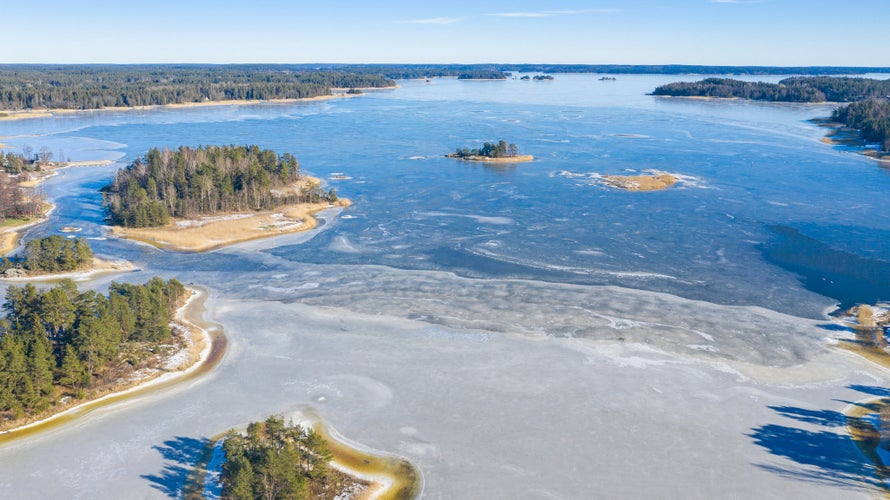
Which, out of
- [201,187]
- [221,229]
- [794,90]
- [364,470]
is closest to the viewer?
[364,470]

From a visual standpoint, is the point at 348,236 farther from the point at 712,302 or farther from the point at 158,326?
the point at 712,302

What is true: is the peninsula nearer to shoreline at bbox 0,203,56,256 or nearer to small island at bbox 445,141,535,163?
shoreline at bbox 0,203,56,256

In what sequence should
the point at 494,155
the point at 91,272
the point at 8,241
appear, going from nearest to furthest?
the point at 91,272
the point at 8,241
the point at 494,155

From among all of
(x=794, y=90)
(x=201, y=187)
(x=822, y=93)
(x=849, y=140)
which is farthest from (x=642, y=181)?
(x=822, y=93)

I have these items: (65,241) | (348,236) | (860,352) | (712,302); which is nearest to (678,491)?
(860,352)

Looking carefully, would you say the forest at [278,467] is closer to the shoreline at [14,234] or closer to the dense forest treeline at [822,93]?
the shoreline at [14,234]

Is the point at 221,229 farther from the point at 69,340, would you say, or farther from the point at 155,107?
the point at 155,107

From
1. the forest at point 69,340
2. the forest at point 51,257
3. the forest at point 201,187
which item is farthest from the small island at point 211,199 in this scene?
the forest at point 69,340
